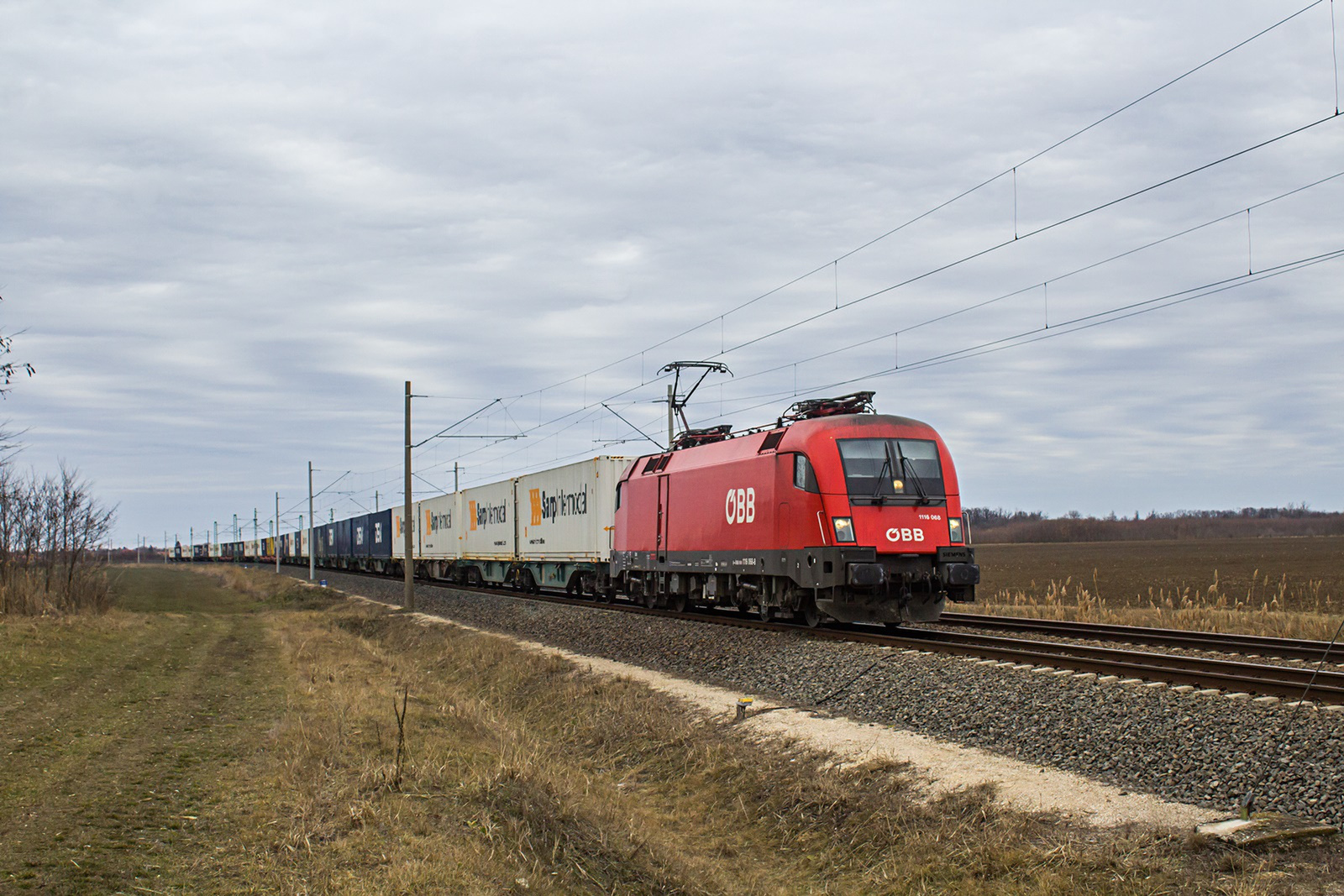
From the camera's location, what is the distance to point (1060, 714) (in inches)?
389

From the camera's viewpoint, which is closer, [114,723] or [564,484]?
[114,723]

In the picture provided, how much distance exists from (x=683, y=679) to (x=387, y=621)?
1629 cm

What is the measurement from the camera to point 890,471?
1705 centimetres

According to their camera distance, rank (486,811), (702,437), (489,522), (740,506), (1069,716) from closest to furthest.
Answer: (486,811), (1069,716), (740,506), (702,437), (489,522)

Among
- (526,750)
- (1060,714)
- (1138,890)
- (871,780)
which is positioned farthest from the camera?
(526,750)

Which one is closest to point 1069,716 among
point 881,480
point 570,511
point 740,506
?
point 881,480

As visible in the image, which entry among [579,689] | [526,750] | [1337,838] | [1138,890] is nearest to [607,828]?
[526,750]

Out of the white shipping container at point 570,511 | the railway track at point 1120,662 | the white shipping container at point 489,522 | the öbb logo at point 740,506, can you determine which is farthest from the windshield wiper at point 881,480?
the white shipping container at point 489,522

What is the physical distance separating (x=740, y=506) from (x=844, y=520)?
318 centimetres

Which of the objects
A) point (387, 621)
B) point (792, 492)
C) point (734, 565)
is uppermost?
point (792, 492)

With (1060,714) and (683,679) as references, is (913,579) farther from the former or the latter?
(1060,714)

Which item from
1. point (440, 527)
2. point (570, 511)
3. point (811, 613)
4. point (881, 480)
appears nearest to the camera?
point (881, 480)

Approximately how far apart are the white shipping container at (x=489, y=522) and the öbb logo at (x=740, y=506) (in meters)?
20.1

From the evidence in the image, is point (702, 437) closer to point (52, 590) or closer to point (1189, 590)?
point (1189, 590)
